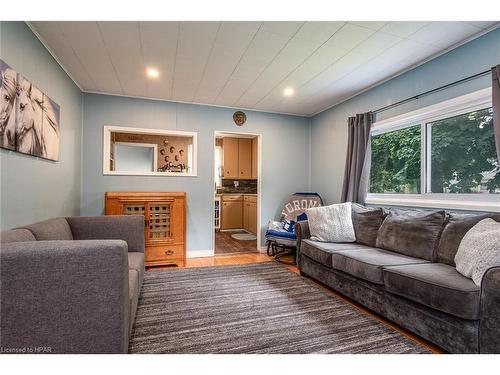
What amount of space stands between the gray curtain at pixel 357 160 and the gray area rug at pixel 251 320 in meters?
1.35

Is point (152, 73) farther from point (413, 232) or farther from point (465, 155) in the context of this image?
point (465, 155)

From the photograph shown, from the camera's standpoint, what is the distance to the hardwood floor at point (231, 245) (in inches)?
178

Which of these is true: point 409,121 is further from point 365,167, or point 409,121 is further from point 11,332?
point 11,332

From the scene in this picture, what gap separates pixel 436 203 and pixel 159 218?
329 cm

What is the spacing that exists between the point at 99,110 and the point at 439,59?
4203 millimetres

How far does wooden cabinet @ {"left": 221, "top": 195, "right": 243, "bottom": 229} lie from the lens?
653cm

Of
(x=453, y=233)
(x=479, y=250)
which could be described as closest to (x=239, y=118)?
(x=453, y=233)

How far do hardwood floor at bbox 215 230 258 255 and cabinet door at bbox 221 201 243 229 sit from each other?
0.75 meters

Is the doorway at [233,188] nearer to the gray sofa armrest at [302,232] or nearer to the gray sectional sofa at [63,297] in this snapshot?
the gray sofa armrest at [302,232]

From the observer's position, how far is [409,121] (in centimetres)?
294

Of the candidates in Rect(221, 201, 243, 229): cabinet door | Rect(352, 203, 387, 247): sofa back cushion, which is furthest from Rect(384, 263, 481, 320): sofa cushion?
Rect(221, 201, 243, 229): cabinet door

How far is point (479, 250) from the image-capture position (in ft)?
5.50

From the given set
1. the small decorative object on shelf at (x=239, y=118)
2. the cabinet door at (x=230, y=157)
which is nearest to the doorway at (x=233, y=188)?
the cabinet door at (x=230, y=157)

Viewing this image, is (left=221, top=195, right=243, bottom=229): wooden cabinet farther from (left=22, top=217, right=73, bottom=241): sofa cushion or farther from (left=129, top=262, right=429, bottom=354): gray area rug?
(left=22, top=217, right=73, bottom=241): sofa cushion
